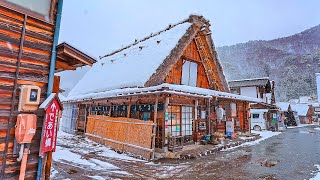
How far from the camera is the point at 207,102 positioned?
49.0ft

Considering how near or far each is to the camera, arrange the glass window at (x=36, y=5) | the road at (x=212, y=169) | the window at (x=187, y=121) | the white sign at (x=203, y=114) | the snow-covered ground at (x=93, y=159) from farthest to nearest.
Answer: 1. the white sign at (x=203, y=114)
2. the window at (x=187, y=121)
3. the snow-covered ground at (x=93, y=159)
4. the road at (x=212, y=169)
5. the glass window at (x=36, y=5)

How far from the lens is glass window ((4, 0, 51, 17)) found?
4.29 m

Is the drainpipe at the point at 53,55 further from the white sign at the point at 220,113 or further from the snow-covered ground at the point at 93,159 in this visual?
the white sign at the point at 220,113

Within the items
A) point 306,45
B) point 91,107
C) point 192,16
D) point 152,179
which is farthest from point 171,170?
point 306,45

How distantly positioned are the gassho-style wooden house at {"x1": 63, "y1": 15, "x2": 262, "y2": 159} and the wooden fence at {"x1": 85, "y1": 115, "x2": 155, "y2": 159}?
0.36 ft

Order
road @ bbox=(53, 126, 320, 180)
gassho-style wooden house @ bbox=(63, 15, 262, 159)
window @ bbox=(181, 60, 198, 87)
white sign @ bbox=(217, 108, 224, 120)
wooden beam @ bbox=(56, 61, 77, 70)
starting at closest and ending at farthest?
wooden beam @ bbox=(56, 61, 77, 70) < road @ bbox=(53, 126, 320, 180) < gassho-style wooden house @ bbox=(63, 15, 262, 159) < window @ bbox=(181, 60, 198, 87) < white sign @ bbox=(217, 108, 224, 120)

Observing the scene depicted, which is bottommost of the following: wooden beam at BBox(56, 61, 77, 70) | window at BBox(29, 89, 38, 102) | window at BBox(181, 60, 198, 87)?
window at BBox(29, 89, 38, 102)

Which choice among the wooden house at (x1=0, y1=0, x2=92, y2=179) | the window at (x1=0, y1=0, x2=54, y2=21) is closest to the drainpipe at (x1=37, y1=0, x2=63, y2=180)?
the wooden house at (x1=0, y1=0, x2=92, y2=179)

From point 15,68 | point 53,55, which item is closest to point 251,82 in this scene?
point 53,55

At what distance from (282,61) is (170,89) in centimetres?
12044

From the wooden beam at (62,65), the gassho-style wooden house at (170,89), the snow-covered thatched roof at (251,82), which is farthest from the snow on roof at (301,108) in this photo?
the wooden beam at (62,65)

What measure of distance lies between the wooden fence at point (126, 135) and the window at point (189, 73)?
4.88 metres

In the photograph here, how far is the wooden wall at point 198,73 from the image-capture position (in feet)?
43.1

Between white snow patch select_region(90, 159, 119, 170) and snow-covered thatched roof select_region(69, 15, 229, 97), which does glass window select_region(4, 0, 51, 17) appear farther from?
snow-covered thatched roof select_region(69, 15, 229, 97)
